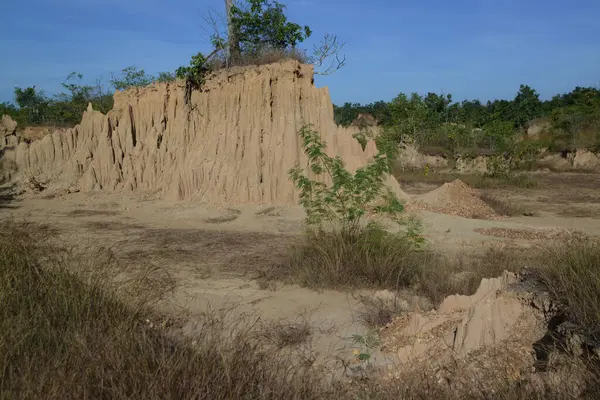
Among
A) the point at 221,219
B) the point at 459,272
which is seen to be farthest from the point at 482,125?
the point at 459,272

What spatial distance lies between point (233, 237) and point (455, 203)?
23.5 ft

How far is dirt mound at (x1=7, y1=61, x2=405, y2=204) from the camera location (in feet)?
50.3

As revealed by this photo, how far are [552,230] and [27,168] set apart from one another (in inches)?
672

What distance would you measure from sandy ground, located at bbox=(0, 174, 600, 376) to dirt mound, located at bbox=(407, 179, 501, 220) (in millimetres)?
882

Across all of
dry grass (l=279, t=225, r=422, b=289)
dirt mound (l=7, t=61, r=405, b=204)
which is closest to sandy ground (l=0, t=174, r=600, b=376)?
dry grass (l=279, t=225, r=422, b=289)

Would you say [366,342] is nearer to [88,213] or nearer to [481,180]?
[88,213]

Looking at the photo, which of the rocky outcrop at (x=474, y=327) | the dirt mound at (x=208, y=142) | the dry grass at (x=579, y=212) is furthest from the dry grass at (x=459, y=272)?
the dry grass at (x=579, y=212)

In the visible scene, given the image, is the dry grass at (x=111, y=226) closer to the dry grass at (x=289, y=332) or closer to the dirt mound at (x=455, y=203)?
the dirt mound at (x=455, y=203)

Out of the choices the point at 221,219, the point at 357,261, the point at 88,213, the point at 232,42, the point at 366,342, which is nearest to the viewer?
the point at 366,342

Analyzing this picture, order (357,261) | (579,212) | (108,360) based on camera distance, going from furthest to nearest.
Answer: (579,212) < (357,261) < (108,360)

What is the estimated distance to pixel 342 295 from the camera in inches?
282

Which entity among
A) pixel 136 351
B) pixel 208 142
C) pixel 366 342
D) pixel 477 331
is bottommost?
pixel 366 342

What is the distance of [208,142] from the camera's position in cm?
1644

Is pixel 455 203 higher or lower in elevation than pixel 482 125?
lower
